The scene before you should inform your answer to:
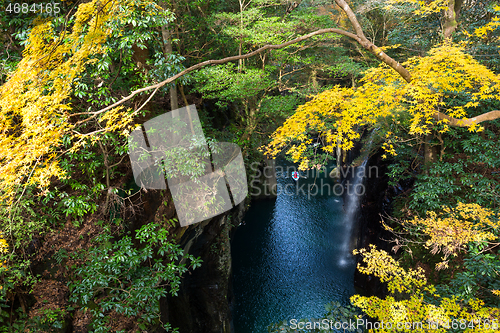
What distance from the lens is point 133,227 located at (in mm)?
6703

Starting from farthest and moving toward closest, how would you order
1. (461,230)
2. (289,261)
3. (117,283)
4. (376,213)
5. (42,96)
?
(289,261)
(376,213)
(461,230)
(117,283)
(42,96)

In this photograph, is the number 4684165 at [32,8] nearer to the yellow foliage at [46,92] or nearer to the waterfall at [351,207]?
the yellow foliage at [46,92]

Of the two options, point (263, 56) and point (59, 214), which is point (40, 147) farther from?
point (263, 56)

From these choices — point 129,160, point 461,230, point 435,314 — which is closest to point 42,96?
point 129,160

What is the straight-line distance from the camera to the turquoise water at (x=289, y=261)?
414 inches

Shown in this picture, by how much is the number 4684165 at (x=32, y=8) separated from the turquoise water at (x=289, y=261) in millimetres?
11525

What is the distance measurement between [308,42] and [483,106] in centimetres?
625

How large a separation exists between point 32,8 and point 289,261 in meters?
13.4

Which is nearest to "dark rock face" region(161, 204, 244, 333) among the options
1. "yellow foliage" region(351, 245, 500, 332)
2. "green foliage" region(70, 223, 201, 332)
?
"green foliage" region(70, 223, 201, 332)

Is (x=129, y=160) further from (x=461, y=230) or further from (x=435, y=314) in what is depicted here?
(x=461, y=230)

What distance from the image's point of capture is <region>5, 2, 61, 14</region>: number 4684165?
5797 mm

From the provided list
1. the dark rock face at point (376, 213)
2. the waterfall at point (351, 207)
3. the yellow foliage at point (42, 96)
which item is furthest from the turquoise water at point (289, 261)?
the yellow foliage at point (42, 96)

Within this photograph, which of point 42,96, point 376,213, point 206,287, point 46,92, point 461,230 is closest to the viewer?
point 42,96

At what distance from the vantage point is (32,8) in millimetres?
6012
